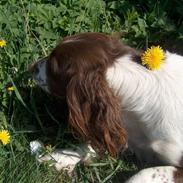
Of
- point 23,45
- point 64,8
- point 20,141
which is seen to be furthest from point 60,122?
point 64,8

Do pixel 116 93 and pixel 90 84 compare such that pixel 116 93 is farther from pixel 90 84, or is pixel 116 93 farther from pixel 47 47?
pixel 47 47

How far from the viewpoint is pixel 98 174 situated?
4355 mm

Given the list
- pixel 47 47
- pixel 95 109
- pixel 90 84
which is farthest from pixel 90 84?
pixel 47 47

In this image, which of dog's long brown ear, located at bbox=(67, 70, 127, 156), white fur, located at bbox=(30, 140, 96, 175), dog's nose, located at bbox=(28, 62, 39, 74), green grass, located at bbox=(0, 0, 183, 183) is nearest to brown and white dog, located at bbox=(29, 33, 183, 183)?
dog's long brown ear, located at bbox=(67, 70, 127, 156)

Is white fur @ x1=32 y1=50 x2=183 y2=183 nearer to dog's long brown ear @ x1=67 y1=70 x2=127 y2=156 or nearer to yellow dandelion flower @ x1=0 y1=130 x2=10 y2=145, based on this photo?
dog's long brown ear @ x1=67 y1=70 x2=127 y2=156

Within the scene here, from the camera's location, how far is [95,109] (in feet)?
12.8

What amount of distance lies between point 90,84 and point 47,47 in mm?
1155

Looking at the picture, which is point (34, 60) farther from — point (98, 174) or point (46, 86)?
point (98, 174)

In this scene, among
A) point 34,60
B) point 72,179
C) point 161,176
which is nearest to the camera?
point 161,176

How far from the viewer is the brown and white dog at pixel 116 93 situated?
12.7 ft

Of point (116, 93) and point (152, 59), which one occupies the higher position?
point (152, 59)

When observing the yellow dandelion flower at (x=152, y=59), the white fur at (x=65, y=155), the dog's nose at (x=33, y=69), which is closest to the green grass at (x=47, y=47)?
the white fur at (x=65, y=155)

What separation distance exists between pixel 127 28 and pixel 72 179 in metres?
1.53

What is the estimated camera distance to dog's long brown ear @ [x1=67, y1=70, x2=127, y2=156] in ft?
12.6
